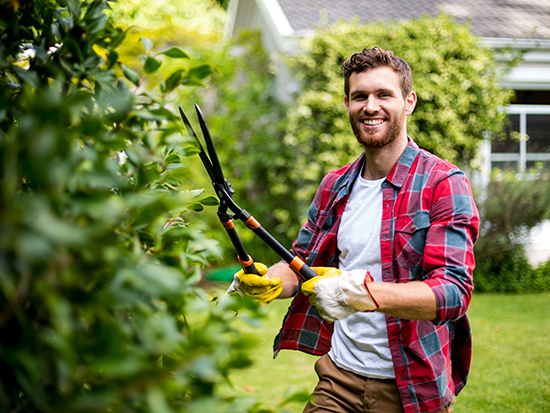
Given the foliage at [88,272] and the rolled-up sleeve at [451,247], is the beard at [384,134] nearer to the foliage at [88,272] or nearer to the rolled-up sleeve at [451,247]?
the rolled-up sleeve at [451,247]

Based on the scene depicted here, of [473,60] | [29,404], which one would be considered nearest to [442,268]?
[29,404]

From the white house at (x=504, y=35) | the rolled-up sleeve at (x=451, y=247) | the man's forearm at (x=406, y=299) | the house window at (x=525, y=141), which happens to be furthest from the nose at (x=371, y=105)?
the house window at (x=525, y=141)

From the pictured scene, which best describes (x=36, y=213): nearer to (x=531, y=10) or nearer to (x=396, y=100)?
(x=396, y=100)

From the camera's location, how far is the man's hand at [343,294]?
178cm

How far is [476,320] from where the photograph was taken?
18.8 ft

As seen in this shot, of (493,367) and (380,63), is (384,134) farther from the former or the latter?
(493,367)

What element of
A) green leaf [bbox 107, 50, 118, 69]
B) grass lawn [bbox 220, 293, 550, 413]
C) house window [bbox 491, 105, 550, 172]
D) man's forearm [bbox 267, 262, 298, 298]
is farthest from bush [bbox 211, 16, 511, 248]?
green leaf [bbox 107, 50, 118, 69]

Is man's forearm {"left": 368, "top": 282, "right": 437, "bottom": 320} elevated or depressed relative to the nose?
depressed

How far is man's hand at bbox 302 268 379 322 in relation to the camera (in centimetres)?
178

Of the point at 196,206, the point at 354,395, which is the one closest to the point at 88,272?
the point at 196,206

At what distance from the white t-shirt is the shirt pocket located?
13cm

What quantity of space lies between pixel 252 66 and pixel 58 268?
8.55m

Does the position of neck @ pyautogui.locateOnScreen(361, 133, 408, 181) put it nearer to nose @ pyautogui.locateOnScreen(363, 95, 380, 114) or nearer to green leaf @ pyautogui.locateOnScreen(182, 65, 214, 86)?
nose @ pyautogui.locateOnScreen(363, 95, 380, 114)

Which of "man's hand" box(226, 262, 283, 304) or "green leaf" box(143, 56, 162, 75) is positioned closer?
"green leaf" box(143, 56, 162, 75)
